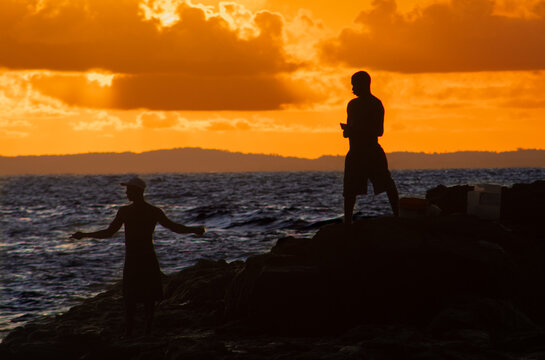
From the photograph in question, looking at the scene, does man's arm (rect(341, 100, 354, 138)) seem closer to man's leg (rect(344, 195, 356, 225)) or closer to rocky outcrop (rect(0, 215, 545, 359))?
man's leg (rect(344, 195, 356, 225))

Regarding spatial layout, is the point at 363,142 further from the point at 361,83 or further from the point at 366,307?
the point at 366,307

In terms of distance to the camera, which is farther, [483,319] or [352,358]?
[483,319]

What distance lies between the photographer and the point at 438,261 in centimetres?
1154

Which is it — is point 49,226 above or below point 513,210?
below

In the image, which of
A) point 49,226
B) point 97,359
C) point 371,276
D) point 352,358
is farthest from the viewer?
point 49,226

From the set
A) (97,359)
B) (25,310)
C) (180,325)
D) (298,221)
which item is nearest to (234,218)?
(298,221)

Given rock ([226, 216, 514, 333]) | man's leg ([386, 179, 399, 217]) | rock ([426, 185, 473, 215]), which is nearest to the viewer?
rock ([226, 216, 514, 333])

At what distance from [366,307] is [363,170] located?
6.92 feet

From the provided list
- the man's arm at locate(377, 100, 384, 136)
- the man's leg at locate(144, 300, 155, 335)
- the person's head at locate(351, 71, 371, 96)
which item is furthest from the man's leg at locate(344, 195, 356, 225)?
the man's leg at locate(144, 300, 155, 335)

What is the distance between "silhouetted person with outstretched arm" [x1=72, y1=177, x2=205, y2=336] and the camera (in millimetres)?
10805

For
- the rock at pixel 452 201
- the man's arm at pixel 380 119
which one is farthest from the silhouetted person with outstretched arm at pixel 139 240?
the rock at pixel 452 201

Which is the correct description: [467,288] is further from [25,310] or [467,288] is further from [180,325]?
[25,310]

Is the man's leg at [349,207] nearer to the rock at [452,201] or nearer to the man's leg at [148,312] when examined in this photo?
the man's leg at [148,312]

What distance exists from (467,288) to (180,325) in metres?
4.49
